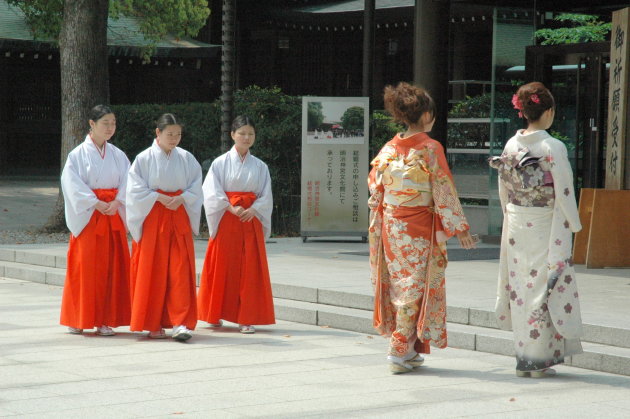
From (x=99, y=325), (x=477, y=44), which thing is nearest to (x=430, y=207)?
(x=99, y=325)

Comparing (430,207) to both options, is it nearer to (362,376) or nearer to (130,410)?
(362,376)

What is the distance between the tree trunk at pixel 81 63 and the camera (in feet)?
50.5

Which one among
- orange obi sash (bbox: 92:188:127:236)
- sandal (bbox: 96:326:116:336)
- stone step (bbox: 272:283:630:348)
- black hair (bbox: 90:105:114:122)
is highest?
black hair (bbox: 90:105:114:122)

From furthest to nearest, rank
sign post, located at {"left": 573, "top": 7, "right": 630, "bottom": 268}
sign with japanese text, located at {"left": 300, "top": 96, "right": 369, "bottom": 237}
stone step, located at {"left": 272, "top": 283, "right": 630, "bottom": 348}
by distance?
sign with japanese text, located at {"left": 300, "top": 96, "right": 369, "bottom": 237} → sign post, located at {"left": 573, "top": 7, "right": 630, "bottom": 268} → stone step, located at {"left": 272, "top": 283, "right": 630, "bottom": 348}

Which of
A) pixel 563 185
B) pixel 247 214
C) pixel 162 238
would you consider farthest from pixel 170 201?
pixel 563 185

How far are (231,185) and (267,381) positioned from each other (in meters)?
2.44

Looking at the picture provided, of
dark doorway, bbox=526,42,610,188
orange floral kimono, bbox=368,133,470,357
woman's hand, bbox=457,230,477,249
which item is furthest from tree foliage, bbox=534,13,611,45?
woman's hand, bbox=457,230,477,249

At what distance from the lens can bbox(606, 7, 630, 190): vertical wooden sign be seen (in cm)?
1108

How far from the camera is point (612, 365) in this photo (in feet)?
22.3

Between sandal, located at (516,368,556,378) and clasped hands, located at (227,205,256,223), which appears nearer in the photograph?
sandal, located at (516,368,556,378)

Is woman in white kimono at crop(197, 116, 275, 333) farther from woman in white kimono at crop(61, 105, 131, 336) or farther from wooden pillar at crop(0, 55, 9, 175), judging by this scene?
wooden pillar at crop(0, 55, 9, 175)

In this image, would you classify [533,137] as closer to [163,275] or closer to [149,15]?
[163,275]

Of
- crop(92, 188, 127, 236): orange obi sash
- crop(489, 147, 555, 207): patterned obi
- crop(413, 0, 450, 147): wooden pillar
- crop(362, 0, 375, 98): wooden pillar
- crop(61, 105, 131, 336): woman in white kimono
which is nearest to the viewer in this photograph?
crop(489, 147, 555, 207): patterned obi

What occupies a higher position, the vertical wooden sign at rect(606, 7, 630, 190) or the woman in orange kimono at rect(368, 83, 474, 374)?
the vertical wooden sign at rect(606, 7, 630, 190)
